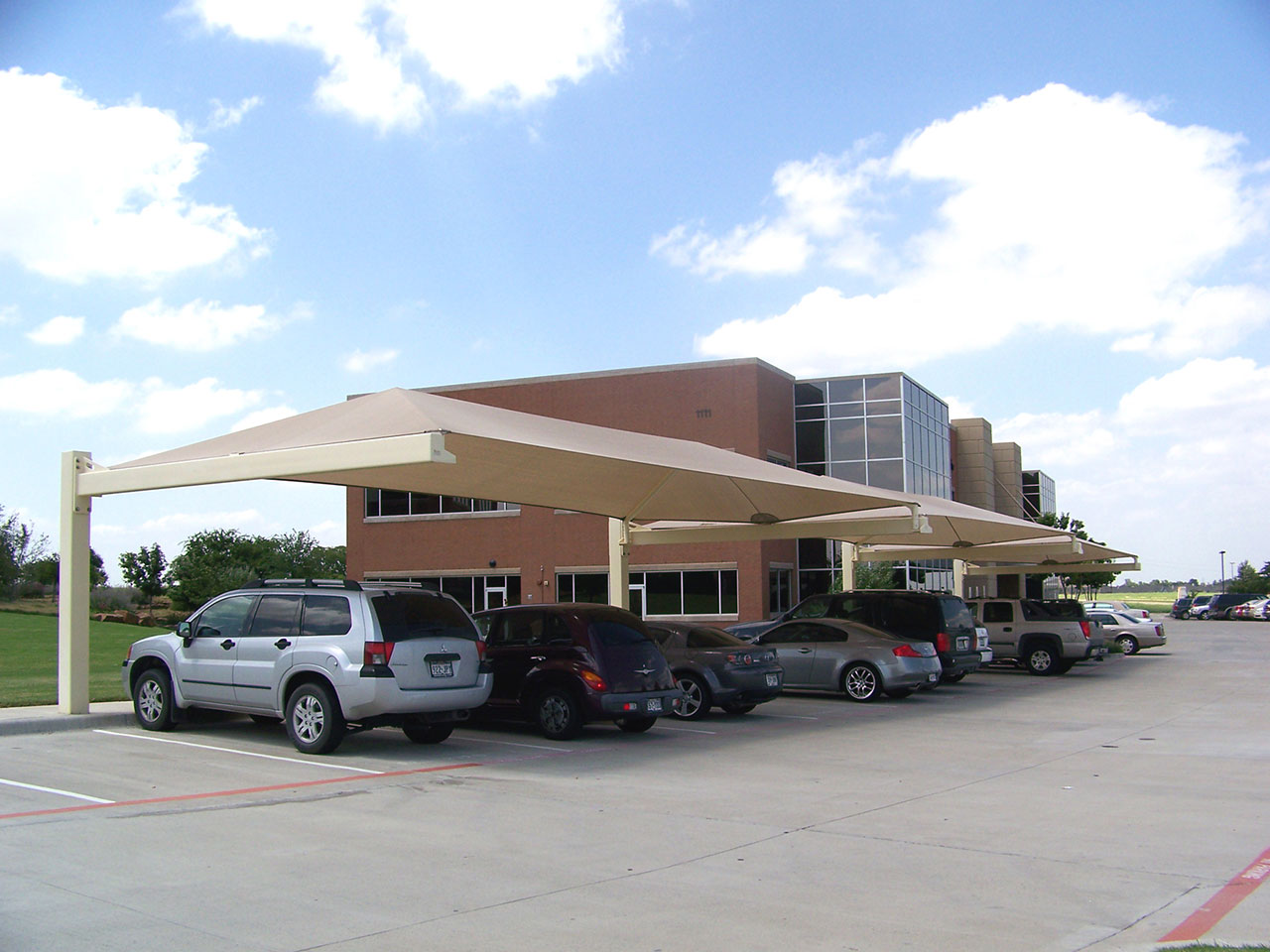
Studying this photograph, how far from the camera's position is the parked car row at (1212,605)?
7081 cm

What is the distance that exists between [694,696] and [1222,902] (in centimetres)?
960

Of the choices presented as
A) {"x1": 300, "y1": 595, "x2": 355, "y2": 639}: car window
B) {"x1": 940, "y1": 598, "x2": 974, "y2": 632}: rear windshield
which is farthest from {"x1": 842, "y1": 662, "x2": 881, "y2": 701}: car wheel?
{"x1": 300, "y1": 595, "x2": 355, "y2": 639}: car window

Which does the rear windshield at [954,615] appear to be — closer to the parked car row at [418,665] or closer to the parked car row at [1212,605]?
the parked car row at [418,665]

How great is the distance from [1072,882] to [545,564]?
37.7 m

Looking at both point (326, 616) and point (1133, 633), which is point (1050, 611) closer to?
point (1133, 633)

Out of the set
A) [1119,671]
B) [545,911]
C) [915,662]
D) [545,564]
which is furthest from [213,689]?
[545,564]

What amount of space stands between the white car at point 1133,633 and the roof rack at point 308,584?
2794cm

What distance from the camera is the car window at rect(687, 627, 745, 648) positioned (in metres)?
15.8

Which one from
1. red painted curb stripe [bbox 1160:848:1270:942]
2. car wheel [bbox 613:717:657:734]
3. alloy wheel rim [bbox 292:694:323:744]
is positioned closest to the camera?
red painted curb stripe [bbox 1160:848:1270:942]

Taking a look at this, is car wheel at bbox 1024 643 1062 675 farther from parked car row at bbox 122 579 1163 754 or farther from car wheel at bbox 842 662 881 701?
→ parked car row at bbox 122 579 1163 754

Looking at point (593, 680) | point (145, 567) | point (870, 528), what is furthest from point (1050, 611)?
point (145, 567)

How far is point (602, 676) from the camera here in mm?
12922

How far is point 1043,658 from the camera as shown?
2573cm

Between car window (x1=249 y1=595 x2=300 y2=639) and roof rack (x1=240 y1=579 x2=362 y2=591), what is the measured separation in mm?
130
